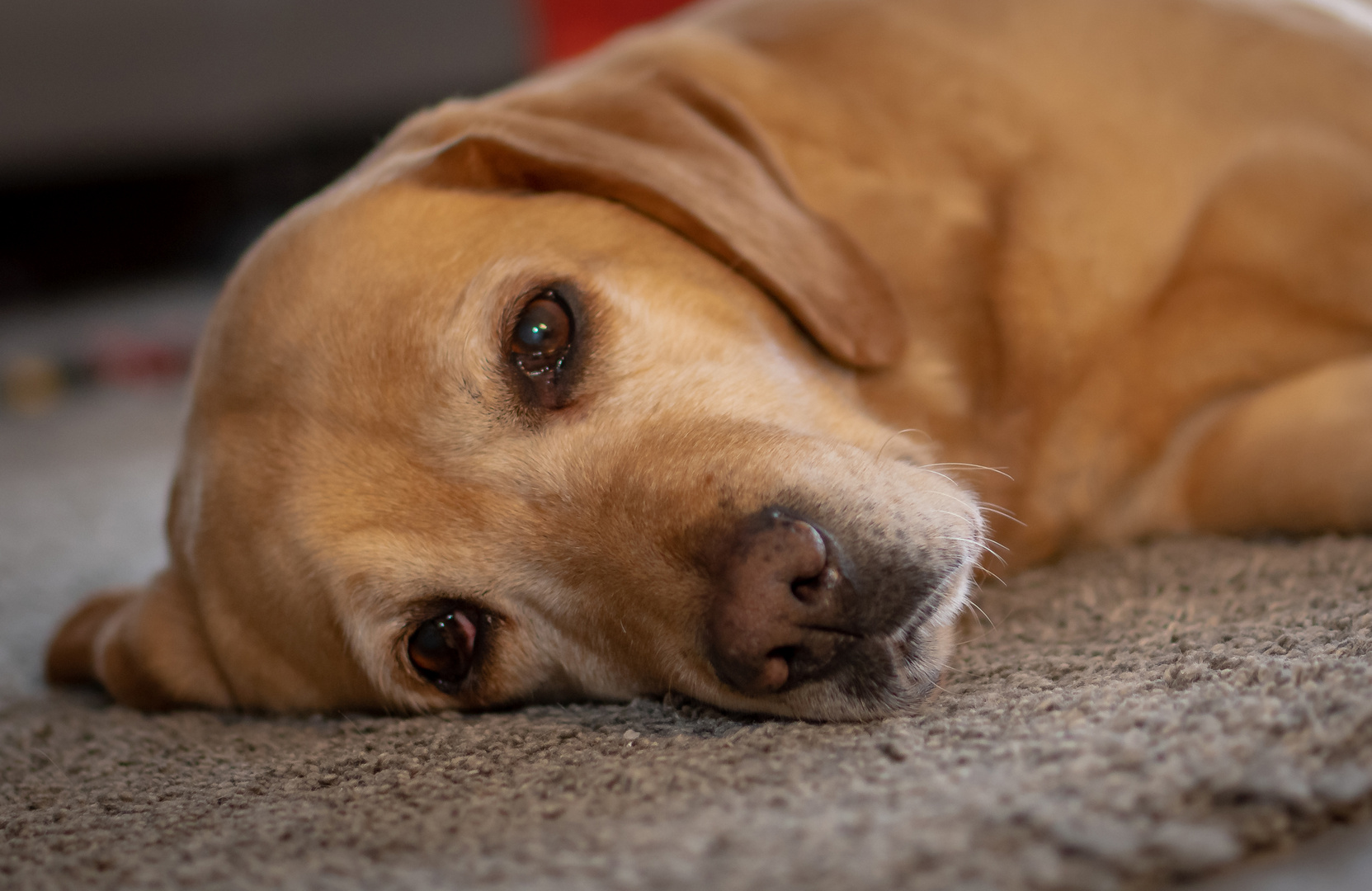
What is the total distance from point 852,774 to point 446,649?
933mm

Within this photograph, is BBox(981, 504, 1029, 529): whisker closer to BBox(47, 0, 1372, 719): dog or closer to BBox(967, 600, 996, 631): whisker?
BBox(47, 0, 1372, 719): dog

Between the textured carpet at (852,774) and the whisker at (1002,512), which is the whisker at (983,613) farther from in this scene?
the whisker at (1002,512)

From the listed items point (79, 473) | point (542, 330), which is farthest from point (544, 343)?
point (79, 473)

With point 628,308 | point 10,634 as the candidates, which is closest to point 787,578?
point 628,308

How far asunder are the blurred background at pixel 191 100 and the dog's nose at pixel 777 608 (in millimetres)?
7361

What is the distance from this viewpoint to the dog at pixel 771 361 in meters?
1.75

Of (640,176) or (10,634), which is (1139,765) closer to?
(640,176)

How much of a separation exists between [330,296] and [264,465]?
333 mm

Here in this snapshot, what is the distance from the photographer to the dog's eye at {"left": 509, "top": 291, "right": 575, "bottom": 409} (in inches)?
77.9

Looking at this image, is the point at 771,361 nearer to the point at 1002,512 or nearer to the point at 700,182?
the point at 700,182

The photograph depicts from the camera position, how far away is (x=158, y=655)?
2.26 m

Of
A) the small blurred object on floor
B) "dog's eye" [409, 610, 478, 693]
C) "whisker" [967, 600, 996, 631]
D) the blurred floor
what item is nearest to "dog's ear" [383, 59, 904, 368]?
"whisker" [967, 600, 996, 631]

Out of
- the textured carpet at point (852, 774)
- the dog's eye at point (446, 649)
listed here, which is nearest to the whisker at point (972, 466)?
the textured carpet at point (852, 774)

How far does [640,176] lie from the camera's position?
2100 mm
